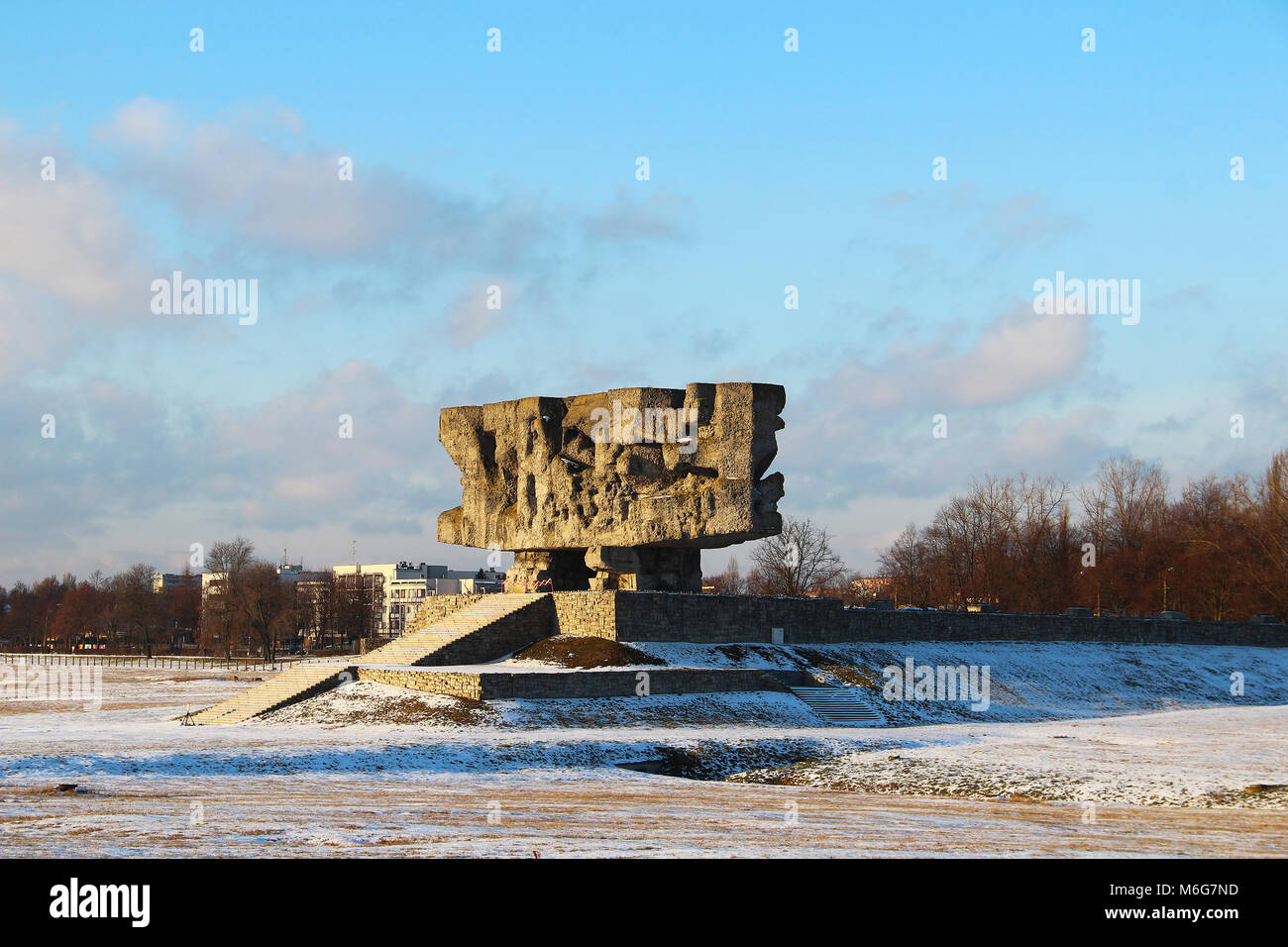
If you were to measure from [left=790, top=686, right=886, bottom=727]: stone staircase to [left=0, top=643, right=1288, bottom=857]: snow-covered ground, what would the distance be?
27.7 inches

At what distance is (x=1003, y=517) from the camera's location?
86.8 meters

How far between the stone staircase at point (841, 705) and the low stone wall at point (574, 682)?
2.94 feet

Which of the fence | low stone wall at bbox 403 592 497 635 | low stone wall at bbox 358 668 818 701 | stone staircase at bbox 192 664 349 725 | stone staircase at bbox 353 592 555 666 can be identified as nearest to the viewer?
low stone wall at bbox 358 668 818 701

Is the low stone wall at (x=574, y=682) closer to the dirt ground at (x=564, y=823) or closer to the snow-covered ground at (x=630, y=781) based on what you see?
the snow-covered ground at (x=630, y=781)

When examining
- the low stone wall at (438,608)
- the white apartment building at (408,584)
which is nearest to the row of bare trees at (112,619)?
the white apartment building at (408,584)

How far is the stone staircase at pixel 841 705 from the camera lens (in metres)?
31.5

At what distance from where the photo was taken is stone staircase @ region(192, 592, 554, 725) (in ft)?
100

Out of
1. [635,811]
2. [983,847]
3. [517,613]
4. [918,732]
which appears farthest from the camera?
[517,613]

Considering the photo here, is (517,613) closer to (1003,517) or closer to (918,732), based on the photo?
(918,732)

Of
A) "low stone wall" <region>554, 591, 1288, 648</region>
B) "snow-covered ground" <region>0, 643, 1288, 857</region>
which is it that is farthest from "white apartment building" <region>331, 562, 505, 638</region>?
"snow-covered ground" <region>0, 643, 1288, 857</region>

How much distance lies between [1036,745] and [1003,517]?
6604 centimetres

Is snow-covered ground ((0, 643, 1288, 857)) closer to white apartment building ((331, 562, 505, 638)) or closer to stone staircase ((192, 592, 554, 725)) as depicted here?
stone staircase ((192, 592, 554, 725))
